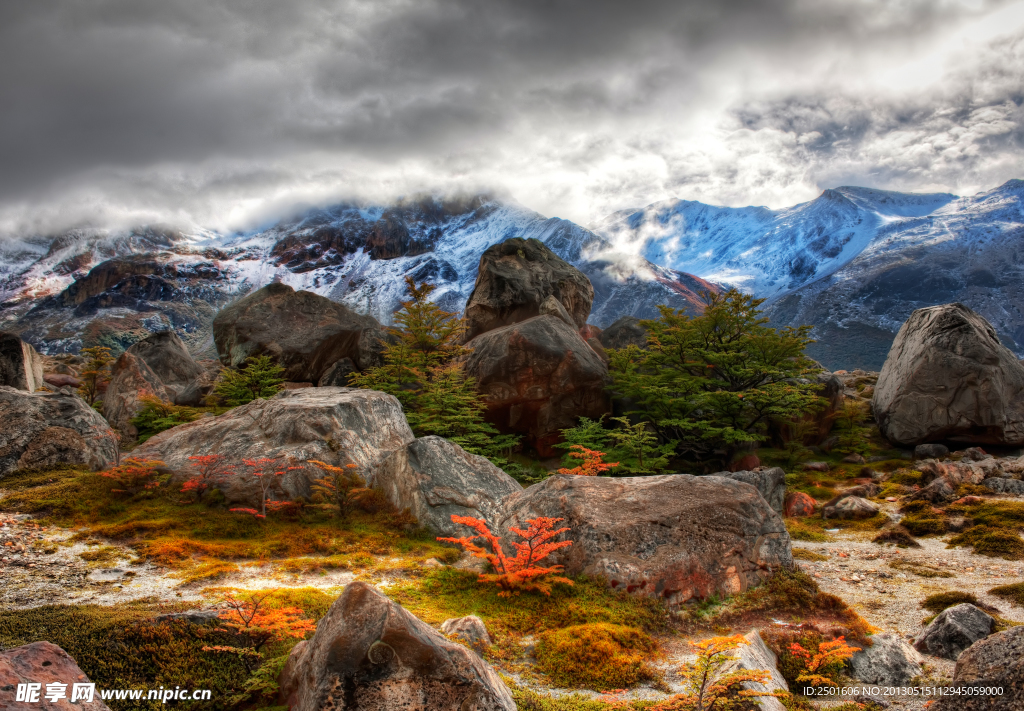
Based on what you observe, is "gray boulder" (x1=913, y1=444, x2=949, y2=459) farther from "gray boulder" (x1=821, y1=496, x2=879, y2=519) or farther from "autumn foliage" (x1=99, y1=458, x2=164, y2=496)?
"autumn foliage" (x1=99, y1=458, x2=164, y2=496)

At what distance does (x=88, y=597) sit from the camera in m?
6.95

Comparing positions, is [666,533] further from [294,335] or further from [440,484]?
[294,335]

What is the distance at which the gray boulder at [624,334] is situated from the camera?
108 feet

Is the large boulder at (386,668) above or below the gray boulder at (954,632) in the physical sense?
above

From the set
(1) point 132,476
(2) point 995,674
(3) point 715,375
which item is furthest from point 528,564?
(3) point 715,375

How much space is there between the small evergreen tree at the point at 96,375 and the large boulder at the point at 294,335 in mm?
7551

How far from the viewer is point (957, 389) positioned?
24062 mm

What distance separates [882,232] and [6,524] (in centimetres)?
24788

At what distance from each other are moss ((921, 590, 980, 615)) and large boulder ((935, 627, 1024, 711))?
17.2ft

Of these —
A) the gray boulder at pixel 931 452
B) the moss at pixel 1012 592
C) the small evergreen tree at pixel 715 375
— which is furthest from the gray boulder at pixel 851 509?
the gray boulder at pixel 931 452

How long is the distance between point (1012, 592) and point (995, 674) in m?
7.38

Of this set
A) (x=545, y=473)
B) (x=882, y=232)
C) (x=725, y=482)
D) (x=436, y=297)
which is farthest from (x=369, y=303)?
(x=882, y=232)

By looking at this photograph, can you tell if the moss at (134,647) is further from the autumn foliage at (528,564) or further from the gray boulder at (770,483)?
the gray boulder at (770,483)

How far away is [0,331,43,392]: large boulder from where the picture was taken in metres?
21.4
